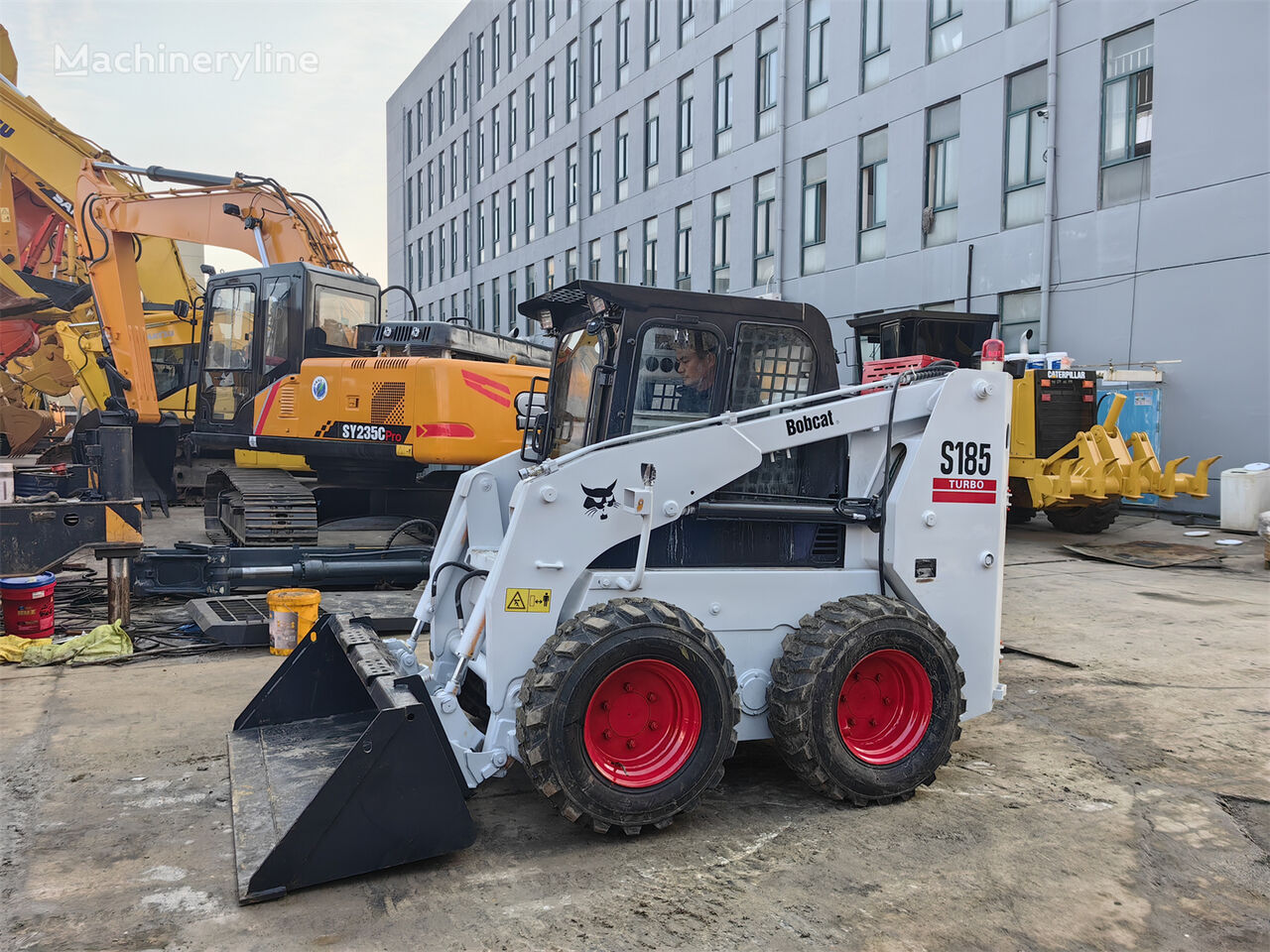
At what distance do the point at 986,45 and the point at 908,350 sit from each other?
22.9ft

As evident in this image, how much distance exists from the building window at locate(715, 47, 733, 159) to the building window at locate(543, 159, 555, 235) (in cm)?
1115

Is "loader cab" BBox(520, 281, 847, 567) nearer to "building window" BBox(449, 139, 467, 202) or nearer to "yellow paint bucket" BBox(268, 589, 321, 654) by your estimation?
"yellow paint bucket" BBox(268, 589, 321, 654)

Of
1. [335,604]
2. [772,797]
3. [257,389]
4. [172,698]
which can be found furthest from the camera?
[257,389]

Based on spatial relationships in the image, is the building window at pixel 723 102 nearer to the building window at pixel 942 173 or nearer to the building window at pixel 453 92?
the building window at pixel 942 173

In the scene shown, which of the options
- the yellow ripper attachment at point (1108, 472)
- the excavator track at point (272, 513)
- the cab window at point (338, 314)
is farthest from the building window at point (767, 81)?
the excavator track at point (272, 513)

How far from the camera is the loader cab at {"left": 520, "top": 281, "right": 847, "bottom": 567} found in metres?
4.54

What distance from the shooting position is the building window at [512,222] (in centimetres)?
3903

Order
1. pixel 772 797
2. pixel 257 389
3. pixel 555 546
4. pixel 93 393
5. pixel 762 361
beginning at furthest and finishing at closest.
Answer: pixel 93 393 → pixel 257 389 → pixel 762 361 → pixel 772 797 → pixel 555 546

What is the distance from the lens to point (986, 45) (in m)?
17.9

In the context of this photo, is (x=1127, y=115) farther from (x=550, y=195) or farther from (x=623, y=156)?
(x=550, y=195)

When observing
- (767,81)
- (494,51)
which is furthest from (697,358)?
(494,51)

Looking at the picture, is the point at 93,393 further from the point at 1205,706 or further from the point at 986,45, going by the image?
the point at 1205,706

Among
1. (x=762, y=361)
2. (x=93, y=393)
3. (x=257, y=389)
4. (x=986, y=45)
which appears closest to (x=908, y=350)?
(x=986, y=45)

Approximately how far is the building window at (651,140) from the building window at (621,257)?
1.93 m
